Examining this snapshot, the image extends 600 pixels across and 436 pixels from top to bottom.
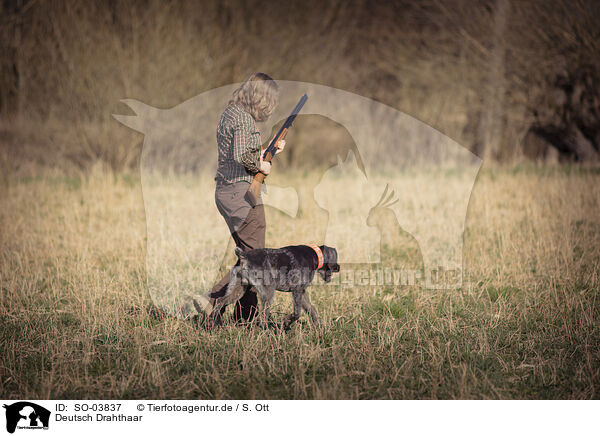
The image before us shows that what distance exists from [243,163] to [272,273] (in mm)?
937

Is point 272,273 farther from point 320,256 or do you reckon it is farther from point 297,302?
point 320,256

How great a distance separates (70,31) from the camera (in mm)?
14445

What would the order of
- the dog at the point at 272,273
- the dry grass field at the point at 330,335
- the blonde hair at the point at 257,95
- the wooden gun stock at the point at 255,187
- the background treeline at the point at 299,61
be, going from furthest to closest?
the background treeline at the point at 299,61 < the wooden gun stock at the point at 255,187 < the blonde hair at the point at 257,95 < the dog at the point at 272,273 < the dry grass field at the point at 330,335

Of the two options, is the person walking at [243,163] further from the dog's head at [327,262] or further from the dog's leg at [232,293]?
the dog's head at [327,262]

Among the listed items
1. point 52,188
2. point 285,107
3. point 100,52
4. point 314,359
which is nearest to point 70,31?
point 100,52

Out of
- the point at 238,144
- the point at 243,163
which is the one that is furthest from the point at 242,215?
the point at 238,144

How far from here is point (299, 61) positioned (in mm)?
17438

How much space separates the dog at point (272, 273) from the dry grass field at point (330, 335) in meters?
0.33

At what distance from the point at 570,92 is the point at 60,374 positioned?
15.8m

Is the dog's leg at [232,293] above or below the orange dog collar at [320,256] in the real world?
below

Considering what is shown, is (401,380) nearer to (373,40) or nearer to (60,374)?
(60,374)

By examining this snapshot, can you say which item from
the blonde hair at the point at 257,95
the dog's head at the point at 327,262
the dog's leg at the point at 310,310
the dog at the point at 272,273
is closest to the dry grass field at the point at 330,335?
the dog's leg at the point at 310,310

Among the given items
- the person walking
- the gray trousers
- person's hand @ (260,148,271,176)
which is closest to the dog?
the person walking

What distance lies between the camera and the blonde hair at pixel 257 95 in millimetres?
4547
